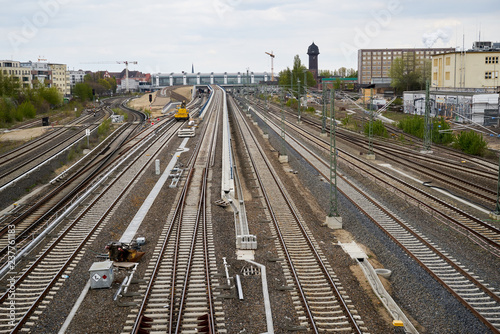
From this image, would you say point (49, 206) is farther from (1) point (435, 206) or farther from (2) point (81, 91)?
(2) point (81, 91)

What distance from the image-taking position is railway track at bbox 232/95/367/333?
1184 cm

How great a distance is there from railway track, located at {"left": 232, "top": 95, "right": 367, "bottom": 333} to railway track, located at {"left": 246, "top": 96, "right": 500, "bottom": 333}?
2.92 meters

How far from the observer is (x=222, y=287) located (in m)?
13.7

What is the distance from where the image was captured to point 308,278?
14.6m


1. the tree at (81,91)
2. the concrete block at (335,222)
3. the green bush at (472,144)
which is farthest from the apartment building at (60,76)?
the concrete block at (335,222)

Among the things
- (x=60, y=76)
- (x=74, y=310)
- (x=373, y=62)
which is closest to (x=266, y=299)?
(x=74, y=310)

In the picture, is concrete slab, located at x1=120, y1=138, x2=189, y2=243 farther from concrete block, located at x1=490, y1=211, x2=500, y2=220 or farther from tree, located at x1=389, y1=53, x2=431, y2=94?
tree, located at x1=389, y1=53, x2=431, y2=94

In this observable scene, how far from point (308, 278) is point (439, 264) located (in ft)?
14.1

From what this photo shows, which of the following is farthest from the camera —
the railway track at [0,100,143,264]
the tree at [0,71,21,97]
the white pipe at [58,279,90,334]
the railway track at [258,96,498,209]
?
the tree at [0,71,21,97]

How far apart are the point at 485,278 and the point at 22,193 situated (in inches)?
880

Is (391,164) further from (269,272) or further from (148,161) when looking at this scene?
(269,272)

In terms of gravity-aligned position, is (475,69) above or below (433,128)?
above

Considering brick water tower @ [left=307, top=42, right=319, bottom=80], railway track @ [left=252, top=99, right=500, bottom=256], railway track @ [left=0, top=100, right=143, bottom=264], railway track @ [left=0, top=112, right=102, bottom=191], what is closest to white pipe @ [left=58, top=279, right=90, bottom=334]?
railway track @ [left=0, top=100, right=143, bottom=264]

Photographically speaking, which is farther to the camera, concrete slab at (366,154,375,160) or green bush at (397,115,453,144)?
green bush at (397,115,453,144)
